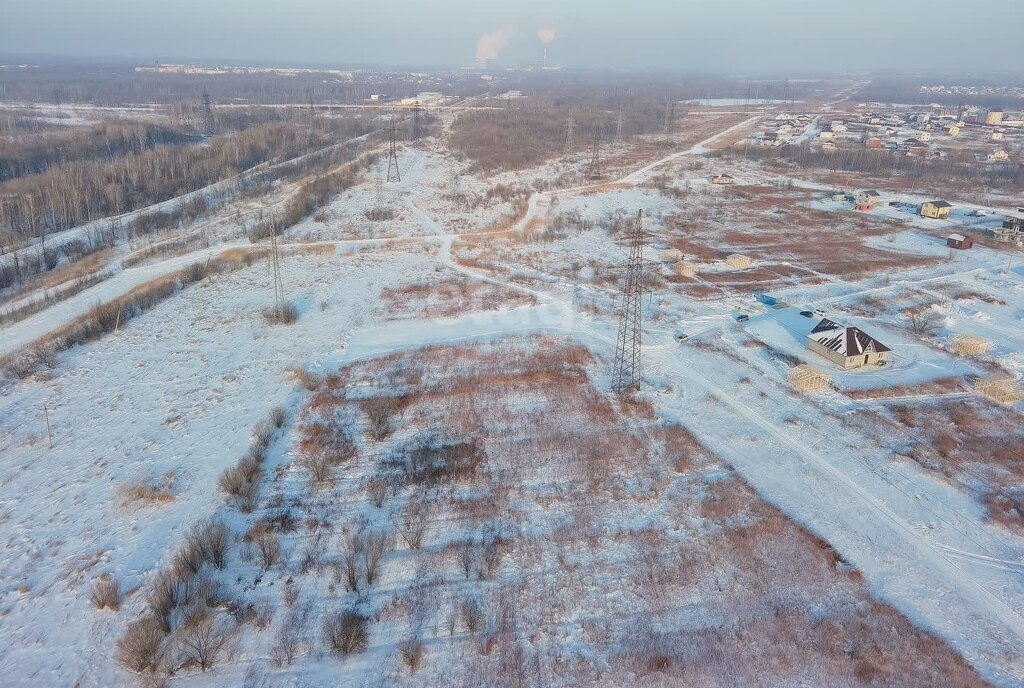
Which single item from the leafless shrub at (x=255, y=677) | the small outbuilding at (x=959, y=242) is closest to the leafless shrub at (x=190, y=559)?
the leafless shrub at (x=255, y=677)

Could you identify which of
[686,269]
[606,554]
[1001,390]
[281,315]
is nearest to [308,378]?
[281,315]

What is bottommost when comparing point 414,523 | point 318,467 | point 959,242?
point 414,523

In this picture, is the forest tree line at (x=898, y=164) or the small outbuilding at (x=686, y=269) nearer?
the small outbuilding at (x=686, y=269)

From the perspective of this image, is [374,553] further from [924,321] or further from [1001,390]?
[924,321]

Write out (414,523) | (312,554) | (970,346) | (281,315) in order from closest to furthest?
(312,554) < (414,523) < (970,346) < (281,315)

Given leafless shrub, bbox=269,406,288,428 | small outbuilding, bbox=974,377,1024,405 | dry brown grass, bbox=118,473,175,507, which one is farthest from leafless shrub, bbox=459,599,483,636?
small outbuilding, bbox=974,377,1024,405

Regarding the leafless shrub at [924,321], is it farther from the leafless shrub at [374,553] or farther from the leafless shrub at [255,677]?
the leafless shrub at [255,677]

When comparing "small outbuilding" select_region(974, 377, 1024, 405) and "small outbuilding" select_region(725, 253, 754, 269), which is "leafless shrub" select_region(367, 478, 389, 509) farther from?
"small outbuilding" select_region(725, 253, 754, 269)

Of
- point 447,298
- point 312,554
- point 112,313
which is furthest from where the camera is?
point 447,298
